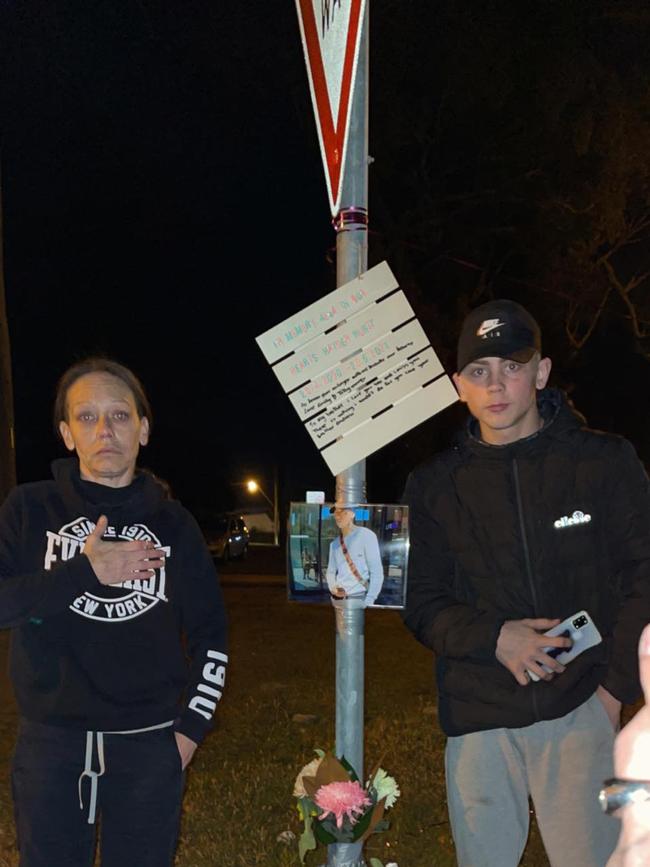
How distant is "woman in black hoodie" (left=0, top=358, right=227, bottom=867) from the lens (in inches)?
105

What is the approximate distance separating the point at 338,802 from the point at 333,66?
6.64 feet

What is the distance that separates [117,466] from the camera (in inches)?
114

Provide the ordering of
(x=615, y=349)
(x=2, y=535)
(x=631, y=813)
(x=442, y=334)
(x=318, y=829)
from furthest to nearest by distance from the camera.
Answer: (x=615, y=349) → (x=442, y=334) → (x=2, y=535) → (x=318, y=829) → (x=631, y=813)

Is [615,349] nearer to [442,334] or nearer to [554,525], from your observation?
[442,334]

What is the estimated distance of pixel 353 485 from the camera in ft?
8.71

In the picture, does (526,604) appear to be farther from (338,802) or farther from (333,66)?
(333,66)

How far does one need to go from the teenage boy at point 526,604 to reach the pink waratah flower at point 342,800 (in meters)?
0.35

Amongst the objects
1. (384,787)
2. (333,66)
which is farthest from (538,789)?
(333,66)

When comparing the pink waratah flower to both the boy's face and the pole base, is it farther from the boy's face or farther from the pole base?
the boy's face

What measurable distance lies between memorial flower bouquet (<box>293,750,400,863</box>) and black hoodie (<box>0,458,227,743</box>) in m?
0.39

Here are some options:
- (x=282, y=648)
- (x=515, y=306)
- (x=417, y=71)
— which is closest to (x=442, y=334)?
(x=417, y=71)

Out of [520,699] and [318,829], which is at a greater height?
[520,699]

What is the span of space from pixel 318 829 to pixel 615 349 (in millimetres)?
27453

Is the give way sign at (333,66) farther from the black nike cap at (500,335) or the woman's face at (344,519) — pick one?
the woman's face at (344,519)
